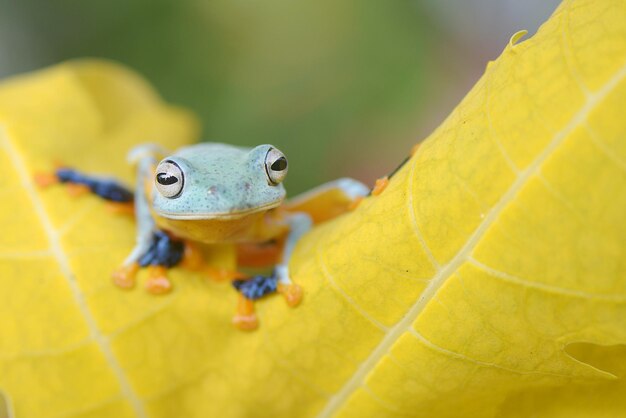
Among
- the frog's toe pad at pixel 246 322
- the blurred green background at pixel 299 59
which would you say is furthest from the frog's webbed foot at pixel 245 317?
the blurred green background at pixel 299 59

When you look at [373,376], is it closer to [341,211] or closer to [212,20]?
[341,211]

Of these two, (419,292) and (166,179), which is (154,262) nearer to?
(166,179)

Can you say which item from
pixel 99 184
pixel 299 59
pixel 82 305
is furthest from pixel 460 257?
pixel 299 59

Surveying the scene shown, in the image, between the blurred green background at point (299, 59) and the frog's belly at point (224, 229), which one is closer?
the frog's belly at point (224, 229)

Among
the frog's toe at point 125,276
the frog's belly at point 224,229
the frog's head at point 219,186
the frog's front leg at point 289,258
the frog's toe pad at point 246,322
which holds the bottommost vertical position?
the frog's toe at point 125,276

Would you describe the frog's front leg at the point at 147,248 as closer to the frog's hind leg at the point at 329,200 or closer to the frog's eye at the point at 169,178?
the frog's eye at the point at 169,178

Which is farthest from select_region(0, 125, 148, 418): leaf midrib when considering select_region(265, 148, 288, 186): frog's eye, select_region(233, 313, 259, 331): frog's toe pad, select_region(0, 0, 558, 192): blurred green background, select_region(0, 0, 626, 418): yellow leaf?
select_region(0, 0, 558, 192): blurred green background

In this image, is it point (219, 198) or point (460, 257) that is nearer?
point (460, 257)
